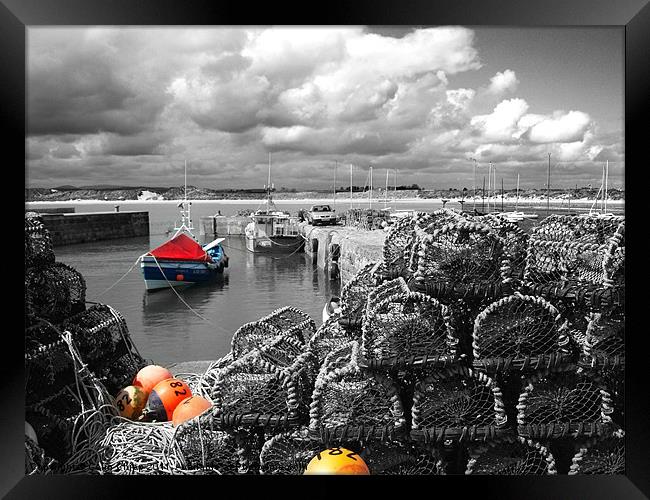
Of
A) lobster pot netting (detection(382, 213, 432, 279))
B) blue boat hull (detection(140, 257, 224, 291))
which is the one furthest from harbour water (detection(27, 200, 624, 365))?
lobster pot netting (detection(382, 213, 432, 279))

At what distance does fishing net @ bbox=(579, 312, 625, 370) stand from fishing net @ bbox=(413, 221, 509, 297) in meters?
0.52

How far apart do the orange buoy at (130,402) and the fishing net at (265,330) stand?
0.66 meters

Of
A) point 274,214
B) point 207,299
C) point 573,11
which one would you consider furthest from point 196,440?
point 274,214

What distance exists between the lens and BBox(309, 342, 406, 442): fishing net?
329 cm

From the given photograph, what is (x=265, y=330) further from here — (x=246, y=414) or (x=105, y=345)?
(x=246, y=414)

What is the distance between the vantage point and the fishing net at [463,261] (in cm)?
356

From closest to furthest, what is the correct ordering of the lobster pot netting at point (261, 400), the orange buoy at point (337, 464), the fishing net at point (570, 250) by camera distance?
the orange buoy at point (337, 464), the lobster pot netting at point (261, 400), the fishing net at point (570, 250)

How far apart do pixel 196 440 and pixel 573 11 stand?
2.88m

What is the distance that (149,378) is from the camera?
4.58 m

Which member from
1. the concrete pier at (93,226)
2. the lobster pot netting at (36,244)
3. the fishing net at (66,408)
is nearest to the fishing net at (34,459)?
the fishing net at (66,408)

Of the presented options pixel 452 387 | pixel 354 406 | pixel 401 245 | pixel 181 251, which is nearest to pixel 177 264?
pixel 181 251

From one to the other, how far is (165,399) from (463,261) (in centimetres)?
205

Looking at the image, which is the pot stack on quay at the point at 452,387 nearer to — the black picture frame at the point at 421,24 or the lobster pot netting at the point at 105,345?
the black picture frame at the point at 421,24
